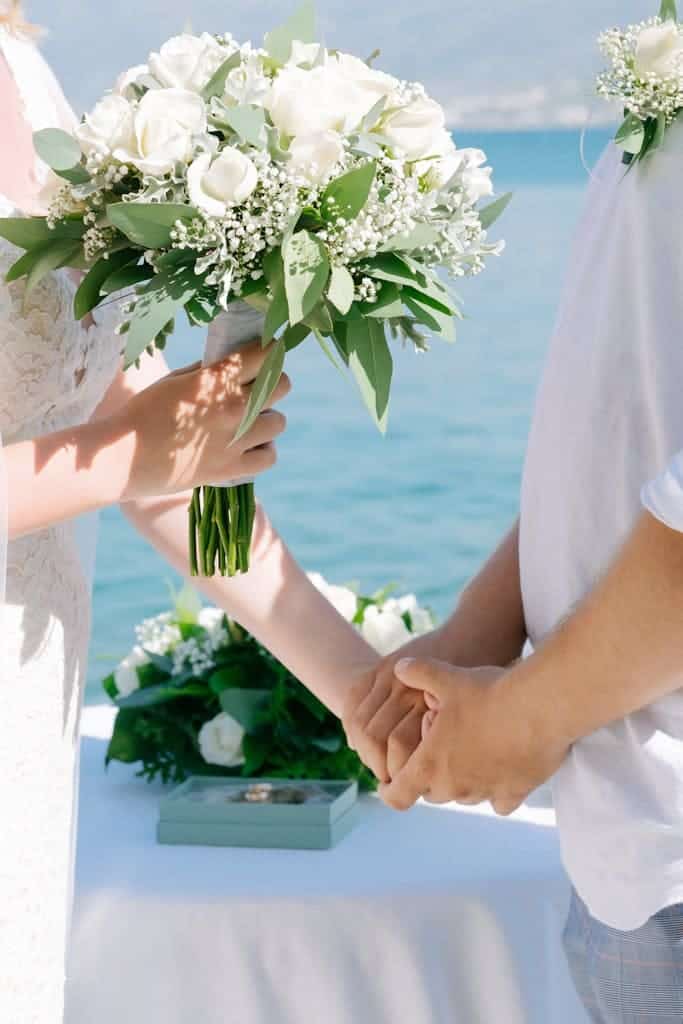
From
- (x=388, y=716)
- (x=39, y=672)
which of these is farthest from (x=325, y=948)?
(x=39, y=672)

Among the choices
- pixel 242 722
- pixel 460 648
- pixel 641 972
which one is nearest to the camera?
pixel 641 972

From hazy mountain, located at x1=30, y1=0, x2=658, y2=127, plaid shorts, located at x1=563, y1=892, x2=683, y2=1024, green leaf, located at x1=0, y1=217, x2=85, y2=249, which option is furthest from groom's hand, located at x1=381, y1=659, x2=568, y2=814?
hazy mountain, located at x1=30, y1=0, x2=658, y2=127

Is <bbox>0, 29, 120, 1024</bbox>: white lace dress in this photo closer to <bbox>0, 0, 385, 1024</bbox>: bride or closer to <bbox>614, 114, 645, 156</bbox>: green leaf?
<bbox>0, 0, 385, 1024</bbox>: bride

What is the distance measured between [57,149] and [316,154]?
0.26m

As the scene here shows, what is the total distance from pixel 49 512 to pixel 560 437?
1.87 feet

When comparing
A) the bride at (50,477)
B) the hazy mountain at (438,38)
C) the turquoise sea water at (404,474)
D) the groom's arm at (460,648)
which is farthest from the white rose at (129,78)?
the hazy mountain at (438,38)

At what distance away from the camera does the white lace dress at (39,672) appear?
1.60 m

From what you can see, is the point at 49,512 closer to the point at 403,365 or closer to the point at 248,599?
the point at 248,599

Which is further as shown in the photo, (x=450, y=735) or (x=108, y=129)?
(x=450, y=735)

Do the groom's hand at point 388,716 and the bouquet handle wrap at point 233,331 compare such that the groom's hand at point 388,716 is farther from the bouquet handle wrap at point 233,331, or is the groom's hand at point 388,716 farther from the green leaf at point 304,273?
the green leaf at point 304,273

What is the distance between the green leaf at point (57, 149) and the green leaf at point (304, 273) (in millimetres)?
244

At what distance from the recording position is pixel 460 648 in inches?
71.0

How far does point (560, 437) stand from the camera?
60.4 inches

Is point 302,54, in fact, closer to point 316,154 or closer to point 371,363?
point 316,154
